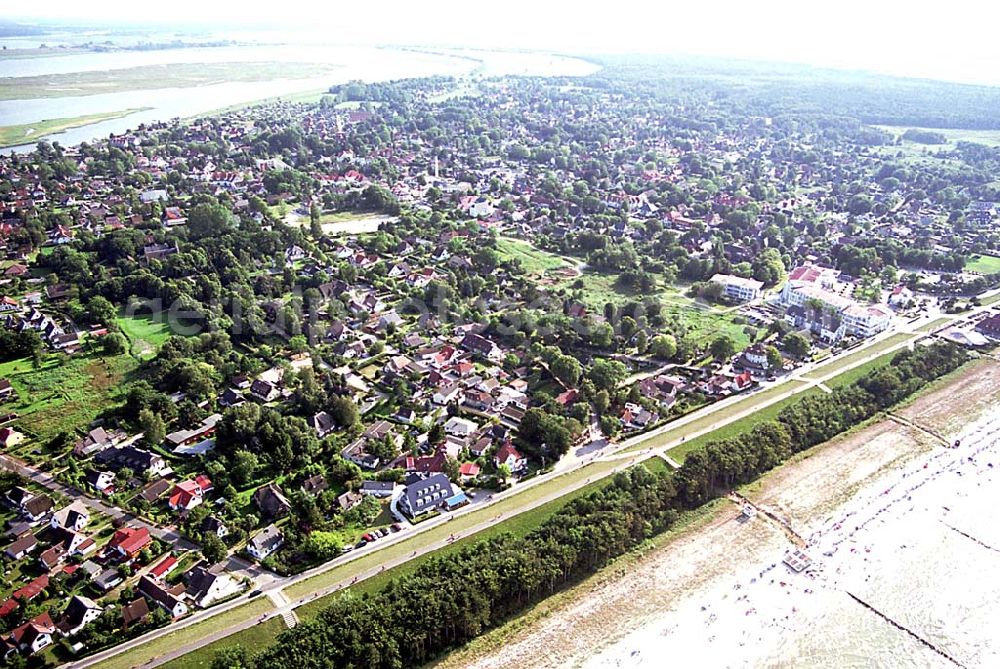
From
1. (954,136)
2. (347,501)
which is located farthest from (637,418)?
(954,136)

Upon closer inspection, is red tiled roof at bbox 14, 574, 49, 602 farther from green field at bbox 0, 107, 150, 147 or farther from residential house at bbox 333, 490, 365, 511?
green field at bbox 0, 107, 150, 147

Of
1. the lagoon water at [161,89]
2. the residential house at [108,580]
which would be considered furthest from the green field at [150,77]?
the residential house at [108,580]

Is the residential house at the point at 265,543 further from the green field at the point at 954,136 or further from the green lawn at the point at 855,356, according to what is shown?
the green field at the point at 954,136

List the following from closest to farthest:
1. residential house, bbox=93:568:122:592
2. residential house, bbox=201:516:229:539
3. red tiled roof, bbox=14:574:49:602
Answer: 1. red tiled roof, bbox=14:574:49:602
2. residential house, bbox=93:568:122:592
3. residential house, bbox=201:516:229:539

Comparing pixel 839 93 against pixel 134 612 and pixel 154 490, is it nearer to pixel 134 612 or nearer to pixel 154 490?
pixel 154 490

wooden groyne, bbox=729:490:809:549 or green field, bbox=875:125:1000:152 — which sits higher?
green field, bbox=875:125:1000:152

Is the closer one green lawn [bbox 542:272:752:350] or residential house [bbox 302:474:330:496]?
residential house [bbox 302:474:330:496]

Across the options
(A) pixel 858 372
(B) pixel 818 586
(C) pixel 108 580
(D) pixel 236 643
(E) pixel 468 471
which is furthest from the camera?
(A) pixel 858 372

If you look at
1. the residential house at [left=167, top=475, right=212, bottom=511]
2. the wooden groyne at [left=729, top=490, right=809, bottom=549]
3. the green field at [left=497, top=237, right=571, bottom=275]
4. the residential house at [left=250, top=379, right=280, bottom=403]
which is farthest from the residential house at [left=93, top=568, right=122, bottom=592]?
the green field at [left=497, top=237, right=571, bottom=275]
